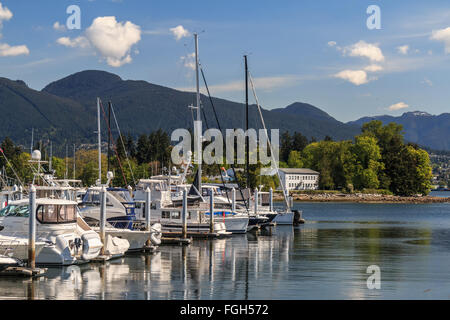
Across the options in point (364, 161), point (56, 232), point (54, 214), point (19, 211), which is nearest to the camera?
point (56, 232)

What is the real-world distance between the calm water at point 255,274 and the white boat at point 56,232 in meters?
0.75

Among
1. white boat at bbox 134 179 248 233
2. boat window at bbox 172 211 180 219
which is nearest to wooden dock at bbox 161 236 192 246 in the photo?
Result: white boat at bbox 134 179 248 233

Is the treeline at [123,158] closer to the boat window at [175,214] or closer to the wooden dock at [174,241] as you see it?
the boat window at [175,214]

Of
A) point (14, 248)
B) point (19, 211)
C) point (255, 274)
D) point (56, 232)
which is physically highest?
point (19, 211)

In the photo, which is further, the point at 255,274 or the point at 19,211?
the point at 19,211

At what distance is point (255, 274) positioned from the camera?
1164 inches

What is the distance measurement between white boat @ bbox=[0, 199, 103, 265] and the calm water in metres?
0.75

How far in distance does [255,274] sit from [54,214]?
983cm

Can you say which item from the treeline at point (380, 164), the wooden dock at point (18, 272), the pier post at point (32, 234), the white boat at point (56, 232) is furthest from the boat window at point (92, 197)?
the treeline at point (380, 164)

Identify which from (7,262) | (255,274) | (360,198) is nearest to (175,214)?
(255,274)

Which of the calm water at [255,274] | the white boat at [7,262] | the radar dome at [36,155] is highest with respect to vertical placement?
the radar dome at [36,155]

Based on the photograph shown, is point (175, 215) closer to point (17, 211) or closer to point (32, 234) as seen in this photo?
point (17, 211)

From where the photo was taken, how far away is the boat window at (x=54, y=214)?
A: 1178 inches

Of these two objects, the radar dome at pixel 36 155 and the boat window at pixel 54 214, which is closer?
the boat window at pixel 54 214
